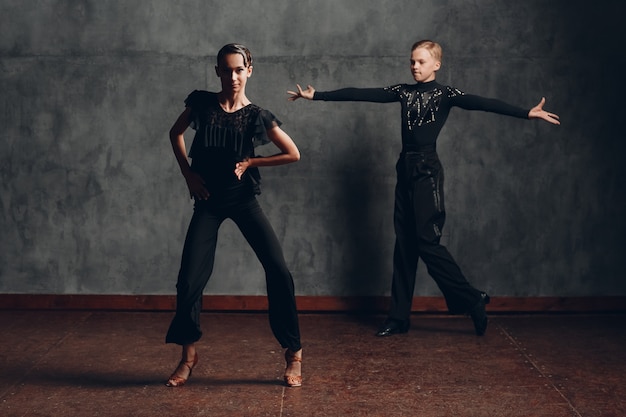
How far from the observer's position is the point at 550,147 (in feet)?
19.1

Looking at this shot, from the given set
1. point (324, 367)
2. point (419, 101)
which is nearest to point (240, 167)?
point (324, 367)

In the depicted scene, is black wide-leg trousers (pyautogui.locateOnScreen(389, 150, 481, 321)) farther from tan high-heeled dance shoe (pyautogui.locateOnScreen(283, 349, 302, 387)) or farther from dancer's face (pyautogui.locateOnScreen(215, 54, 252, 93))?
dancer's face (pyautogui.locateOnScreen(215, 54, 252, 93))

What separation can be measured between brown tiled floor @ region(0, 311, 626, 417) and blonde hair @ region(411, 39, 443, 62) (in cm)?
160

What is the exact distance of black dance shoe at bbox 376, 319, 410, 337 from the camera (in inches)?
213

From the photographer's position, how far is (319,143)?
19.1 ft

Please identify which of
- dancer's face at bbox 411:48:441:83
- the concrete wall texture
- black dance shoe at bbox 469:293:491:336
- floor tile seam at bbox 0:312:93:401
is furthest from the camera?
the concrete wall texture

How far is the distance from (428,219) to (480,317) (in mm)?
640

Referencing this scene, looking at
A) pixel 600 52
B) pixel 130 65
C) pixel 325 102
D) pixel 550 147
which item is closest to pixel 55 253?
pixel 130 65

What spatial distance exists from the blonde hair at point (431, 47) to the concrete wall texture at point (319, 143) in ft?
1.53

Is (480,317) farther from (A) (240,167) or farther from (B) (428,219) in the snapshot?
(A) (240,167)

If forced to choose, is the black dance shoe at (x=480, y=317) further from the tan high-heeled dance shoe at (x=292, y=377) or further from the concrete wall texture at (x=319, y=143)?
the tan high-heeled dance shoe at (x=292, y=377)

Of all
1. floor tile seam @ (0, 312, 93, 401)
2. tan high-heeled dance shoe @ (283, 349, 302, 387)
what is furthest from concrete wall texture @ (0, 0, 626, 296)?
tan high-heeled dance shoe @ (283, 349, 302, 387)

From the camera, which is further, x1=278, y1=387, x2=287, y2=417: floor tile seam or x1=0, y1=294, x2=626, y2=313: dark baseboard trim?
x1=0, y1=294, x2=626, y2=313: dark baseboard trim

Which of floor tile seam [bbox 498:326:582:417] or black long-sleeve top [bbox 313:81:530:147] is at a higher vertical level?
black long-sleeve top [bbox 313:81:530:147]
